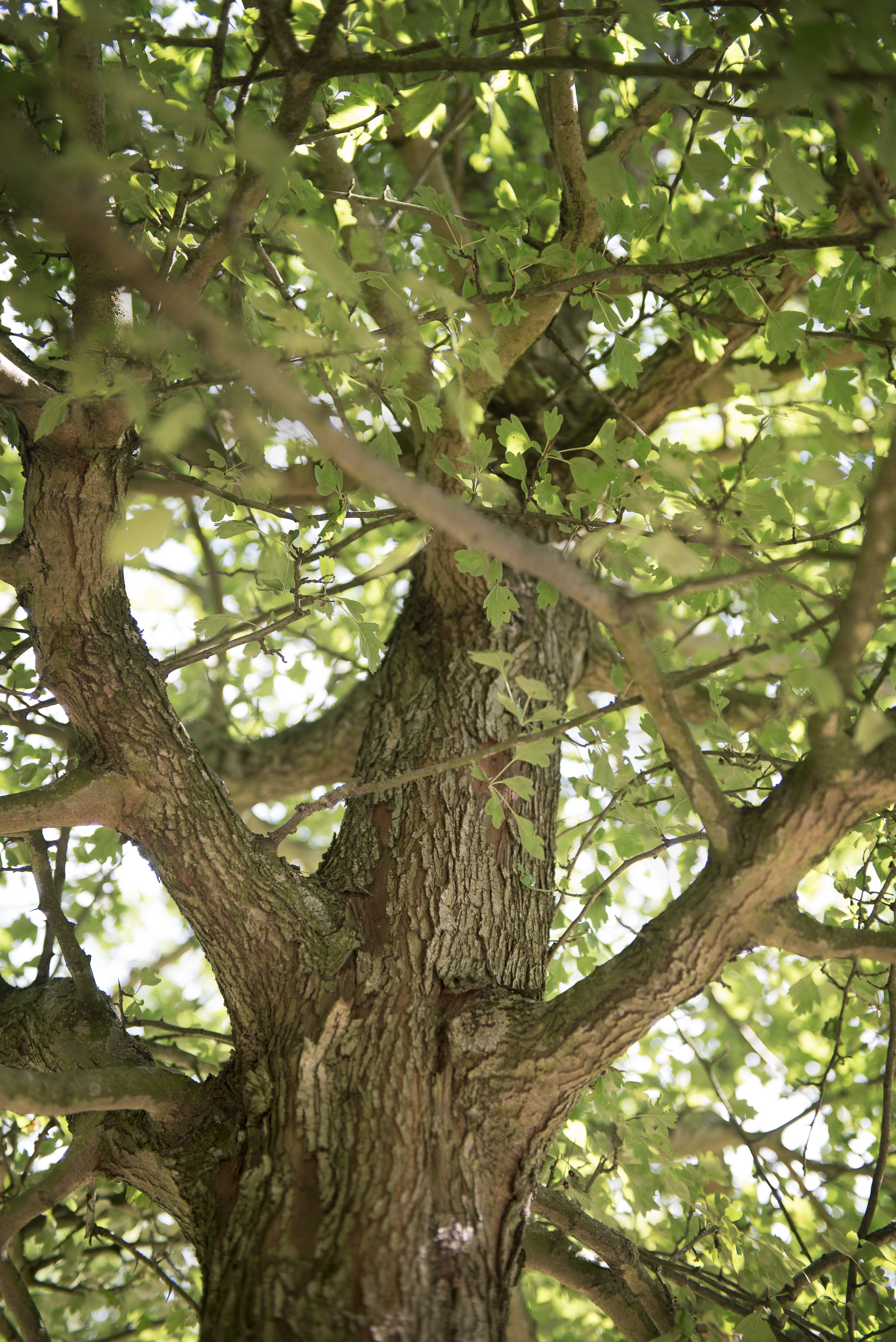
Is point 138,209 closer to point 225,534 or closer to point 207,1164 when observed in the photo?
point 225,534

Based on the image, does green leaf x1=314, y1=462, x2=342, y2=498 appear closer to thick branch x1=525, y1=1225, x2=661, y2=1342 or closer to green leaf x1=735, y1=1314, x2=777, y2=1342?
thick branch x1=525, y1=1225, x2=661, y2=1342

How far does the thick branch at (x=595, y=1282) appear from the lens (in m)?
2.15

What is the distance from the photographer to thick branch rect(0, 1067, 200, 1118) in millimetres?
1525

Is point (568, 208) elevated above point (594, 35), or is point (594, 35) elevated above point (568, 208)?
point (594, 35)

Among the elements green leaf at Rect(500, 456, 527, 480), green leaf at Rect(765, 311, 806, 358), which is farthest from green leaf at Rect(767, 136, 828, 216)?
green leaf at Rect(765, 311, 806, 358)

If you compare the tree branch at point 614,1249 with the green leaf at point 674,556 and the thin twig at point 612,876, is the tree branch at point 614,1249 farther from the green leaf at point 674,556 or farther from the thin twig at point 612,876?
the green leaf at point 674,556

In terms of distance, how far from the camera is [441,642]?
2.76 meters

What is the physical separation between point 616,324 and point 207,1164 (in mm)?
2059

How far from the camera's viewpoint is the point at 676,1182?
7.80 ft

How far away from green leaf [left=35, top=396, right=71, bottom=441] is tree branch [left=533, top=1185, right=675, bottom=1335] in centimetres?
198

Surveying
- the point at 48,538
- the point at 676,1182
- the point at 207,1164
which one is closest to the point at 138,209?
the point at 48,538

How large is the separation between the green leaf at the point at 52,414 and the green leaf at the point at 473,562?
85 cm

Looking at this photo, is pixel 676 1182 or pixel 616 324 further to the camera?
pixel 676 1182

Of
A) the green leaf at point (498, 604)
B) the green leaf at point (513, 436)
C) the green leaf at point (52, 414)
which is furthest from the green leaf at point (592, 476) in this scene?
the green leaf at point (52, 414)
